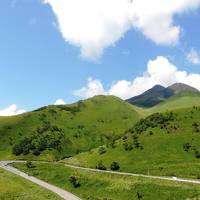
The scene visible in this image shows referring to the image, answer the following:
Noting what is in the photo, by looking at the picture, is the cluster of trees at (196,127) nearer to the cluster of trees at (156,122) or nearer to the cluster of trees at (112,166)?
the cluster of trees at (156,122)

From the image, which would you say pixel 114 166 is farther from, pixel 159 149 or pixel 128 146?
pixel 159 149

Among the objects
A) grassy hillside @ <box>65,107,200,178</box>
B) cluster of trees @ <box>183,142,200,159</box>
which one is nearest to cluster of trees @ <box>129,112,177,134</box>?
grassy hillside @ <box>65,107,200,178</box>

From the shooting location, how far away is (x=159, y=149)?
148 meters

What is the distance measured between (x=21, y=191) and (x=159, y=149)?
58169 millimetres

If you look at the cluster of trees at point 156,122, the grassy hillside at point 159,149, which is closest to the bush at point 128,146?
the grassy hillside at point 159,149

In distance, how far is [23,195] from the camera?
101 metres

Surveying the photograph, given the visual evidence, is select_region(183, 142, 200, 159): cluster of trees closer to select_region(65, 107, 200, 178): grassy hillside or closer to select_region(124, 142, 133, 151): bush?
select_region(65, 107, 200, 178): grassy hillside

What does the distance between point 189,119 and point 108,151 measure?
1575 inches

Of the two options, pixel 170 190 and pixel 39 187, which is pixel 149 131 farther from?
pixel 170 190

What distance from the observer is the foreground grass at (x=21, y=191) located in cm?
9816

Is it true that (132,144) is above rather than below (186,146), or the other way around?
above

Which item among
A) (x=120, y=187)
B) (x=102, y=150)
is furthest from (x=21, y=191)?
(x=102, y=150)

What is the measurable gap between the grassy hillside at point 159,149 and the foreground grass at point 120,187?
57.0ft

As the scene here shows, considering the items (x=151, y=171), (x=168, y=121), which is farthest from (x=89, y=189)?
(x=168, y=121)
